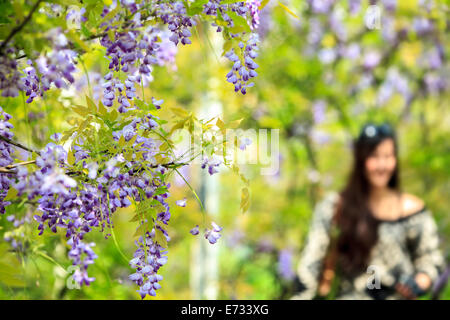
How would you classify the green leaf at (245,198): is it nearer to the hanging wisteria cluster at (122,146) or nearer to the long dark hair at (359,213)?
the hanging wisteria cluster at (122,146)

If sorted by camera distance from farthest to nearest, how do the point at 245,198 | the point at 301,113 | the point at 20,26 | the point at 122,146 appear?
1. the point at 301,113
2. the point at 245,198
3. the point at 122,146
4. the point at 20,26

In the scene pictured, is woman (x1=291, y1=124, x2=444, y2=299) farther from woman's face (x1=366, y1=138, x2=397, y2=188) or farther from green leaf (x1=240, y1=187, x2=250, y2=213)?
green leaf (x1=240, y1=187, x2=250, y2=213)

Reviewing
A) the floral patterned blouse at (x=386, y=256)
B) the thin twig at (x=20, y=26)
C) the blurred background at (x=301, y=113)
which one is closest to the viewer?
the thin twig at (x=20, y=26)

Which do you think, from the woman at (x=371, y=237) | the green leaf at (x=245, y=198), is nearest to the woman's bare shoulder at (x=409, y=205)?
the woman at (x=371, y=237)

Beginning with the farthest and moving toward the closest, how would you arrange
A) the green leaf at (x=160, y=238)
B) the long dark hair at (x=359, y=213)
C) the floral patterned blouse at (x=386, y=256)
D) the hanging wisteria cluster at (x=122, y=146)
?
the long dark hair at (x=359, y=213)
the floral patterned blouse at (x=386, y=256)
the green leaf at (x=160, y=238)
the hanging wisteria cluster at (x=122, y=146)

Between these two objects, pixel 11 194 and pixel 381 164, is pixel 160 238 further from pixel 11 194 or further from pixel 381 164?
pixel 381 164

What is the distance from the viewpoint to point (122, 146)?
0.97 metres

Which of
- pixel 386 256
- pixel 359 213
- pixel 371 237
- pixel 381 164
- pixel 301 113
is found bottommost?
pixel 386 256

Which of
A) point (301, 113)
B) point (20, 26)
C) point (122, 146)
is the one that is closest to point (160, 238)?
point (122, 146)

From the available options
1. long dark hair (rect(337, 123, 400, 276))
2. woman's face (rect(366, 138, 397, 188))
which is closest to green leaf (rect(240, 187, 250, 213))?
long dark hair (rect(337, 123, 400, 276))

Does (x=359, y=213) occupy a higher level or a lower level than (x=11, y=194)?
higher

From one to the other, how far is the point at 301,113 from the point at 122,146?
3634 mm

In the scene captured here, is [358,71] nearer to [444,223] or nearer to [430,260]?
[444,223]

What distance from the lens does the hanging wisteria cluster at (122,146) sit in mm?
886
